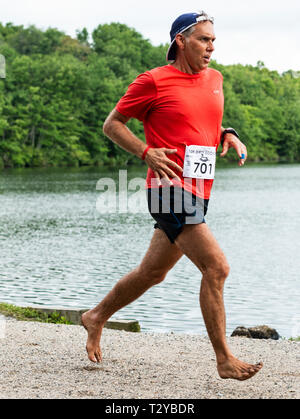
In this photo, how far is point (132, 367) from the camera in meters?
5.57

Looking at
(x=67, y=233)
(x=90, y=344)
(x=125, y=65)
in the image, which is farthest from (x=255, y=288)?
(x=125, y=65)

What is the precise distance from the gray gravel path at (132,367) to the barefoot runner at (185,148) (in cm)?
37

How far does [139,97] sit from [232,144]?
0.78 m

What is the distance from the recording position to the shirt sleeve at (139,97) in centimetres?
496

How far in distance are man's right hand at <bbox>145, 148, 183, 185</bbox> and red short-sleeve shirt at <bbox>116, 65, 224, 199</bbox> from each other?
0.08 meters

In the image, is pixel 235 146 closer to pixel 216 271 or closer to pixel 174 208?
pixel 174 208

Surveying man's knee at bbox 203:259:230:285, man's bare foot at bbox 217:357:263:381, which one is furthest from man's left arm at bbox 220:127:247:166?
man's bare foot at bbox 217:357:263:381

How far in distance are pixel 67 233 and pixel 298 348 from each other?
19.1 meters

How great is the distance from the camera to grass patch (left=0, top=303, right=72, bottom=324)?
8344 mm

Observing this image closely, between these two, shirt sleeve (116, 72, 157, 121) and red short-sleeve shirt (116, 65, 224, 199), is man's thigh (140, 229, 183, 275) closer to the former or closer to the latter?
red short-sleeve shirt (116, 65, 224, 199)

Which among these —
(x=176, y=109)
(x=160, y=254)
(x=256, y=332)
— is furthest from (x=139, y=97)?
(x=256, y=332)

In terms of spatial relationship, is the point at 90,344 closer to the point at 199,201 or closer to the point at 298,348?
the point at 199,201

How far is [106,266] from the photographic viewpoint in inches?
703

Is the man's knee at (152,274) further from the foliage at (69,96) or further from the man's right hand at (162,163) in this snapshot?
the foliage at (69,96)
